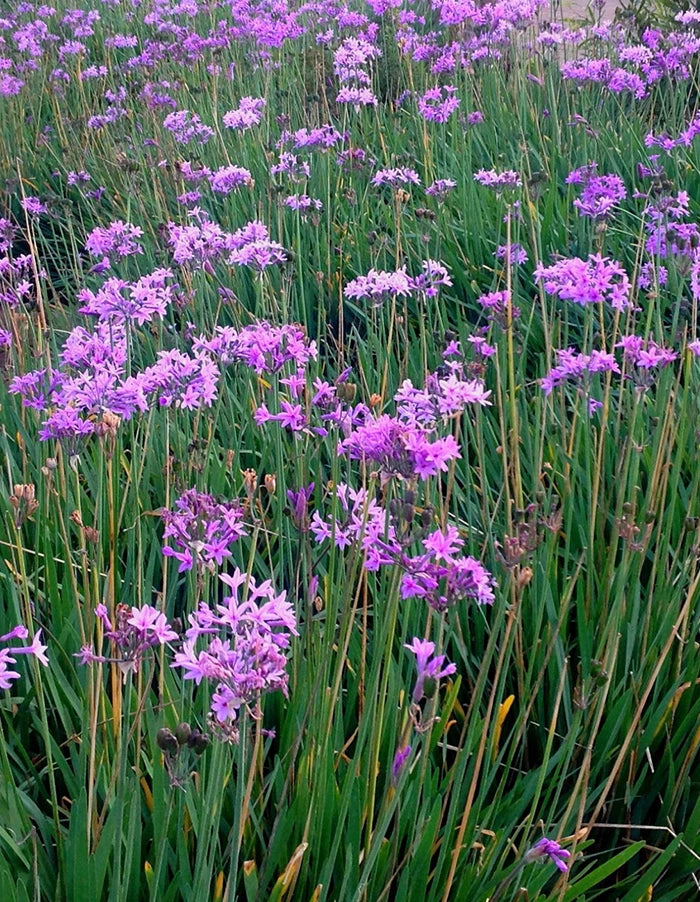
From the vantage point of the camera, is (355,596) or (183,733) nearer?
(183,733)

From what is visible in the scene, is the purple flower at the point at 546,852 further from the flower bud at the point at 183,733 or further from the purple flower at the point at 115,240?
the purple flower at the point at 115,240

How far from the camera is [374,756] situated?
4.52ft

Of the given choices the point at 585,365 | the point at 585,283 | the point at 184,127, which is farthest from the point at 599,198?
the point at 184,127

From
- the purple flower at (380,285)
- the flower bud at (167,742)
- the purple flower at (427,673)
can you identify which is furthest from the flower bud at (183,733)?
the purple flower at (380,285)

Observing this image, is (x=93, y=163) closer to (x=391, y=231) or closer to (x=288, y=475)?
(x=391, y=231)

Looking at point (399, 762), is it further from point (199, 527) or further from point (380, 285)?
point (380, 285)

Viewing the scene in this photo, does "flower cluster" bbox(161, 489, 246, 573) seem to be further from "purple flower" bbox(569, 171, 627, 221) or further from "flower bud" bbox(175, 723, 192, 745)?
"purple flower" bbox(569, 171, 627, 221)

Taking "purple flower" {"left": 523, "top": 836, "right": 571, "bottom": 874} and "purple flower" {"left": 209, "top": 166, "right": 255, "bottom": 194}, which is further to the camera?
"purple flower" {"left": 209, "top": 166, "right": 255, "bottom": 194}

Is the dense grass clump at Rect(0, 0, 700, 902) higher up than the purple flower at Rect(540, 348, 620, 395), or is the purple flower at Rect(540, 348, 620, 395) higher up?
the purple flower at Rect(540, 348, 620, 395)

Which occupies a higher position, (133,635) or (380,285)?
(380,285)

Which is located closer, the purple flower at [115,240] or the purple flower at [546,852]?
the purple flower at [546,852]

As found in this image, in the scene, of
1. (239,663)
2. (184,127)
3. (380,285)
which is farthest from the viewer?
(184,127)

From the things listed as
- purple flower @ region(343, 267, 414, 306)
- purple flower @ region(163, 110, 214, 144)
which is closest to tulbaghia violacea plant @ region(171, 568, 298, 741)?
purple flower @ region(343, 267, 414, 306)

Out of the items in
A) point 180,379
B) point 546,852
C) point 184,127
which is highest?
point 184,127
